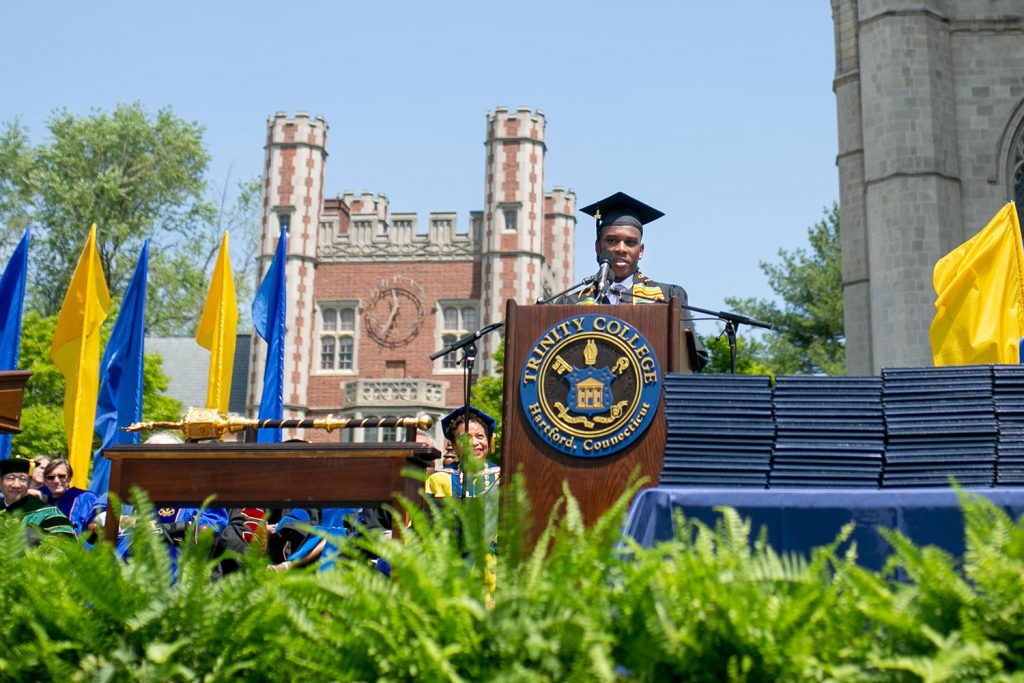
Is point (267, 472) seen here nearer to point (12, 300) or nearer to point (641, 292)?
point (641, 292)

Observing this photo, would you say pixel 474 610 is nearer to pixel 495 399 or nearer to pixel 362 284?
pixel 495 399

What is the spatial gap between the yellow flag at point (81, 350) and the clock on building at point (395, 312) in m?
41.0

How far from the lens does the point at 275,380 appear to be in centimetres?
1304

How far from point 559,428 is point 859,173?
20.4 meters

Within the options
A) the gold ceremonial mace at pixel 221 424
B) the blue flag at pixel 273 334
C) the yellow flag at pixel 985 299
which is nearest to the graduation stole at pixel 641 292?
the gold ceremonial mace at pixel 221 424

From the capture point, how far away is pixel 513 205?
5462 cm

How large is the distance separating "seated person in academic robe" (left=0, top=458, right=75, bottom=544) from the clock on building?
46.6 meters

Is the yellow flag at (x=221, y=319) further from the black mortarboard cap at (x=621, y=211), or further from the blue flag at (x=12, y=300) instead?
the black mortarboard cap at (x=621, y=211)

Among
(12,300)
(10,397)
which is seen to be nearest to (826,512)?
(10,397)

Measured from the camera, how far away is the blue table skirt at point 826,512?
377 cm

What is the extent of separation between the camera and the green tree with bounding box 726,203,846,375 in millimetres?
48062

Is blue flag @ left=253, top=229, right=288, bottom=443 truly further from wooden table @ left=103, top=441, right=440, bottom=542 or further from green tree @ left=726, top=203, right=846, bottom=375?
green tree @ left=726, top=203, right=846, bottom=375

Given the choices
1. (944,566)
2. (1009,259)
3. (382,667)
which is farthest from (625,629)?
(1009,259)

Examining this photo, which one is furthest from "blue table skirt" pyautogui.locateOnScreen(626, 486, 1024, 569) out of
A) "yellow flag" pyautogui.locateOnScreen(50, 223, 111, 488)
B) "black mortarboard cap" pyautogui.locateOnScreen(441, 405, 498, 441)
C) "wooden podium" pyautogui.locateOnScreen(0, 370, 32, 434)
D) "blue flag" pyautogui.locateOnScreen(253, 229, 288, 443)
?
"yellow flag" pyautogui.locateOnScreen(50, 223, 111, 488)
